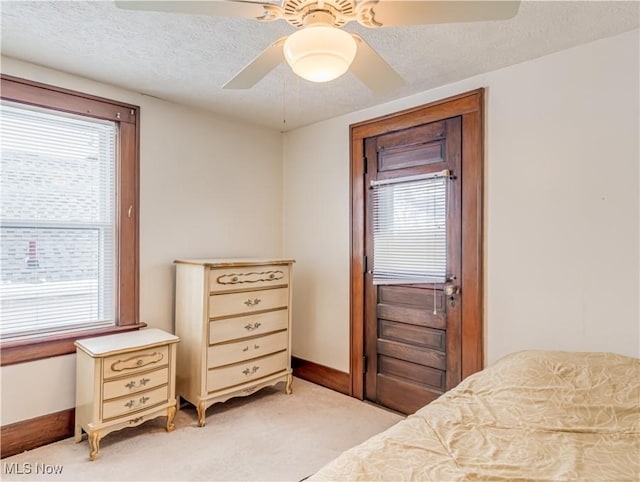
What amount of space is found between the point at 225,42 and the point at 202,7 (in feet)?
3.27

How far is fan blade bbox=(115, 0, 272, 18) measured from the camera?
1209mm

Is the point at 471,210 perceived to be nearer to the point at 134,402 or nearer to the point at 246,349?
the point at 246,349

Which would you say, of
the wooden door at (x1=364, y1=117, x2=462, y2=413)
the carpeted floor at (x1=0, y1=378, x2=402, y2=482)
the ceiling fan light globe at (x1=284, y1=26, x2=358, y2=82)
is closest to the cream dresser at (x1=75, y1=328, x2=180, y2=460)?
the carpeted floor at (x1=0, y1=378, x2=402, y2=482)

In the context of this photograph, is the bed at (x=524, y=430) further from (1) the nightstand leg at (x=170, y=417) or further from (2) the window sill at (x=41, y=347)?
(2) the window sill at (x=41, y=347)

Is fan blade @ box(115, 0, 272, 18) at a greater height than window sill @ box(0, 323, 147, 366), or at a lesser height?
greater

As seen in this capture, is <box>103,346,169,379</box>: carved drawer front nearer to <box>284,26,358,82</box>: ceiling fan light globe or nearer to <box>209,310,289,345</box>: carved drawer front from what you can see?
<box>209,310,289,345</box>: carved drawer front

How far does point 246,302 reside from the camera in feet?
10.0

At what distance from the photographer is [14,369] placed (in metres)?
2.41

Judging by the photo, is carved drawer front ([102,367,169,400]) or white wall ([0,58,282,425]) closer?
carved drawer front ([102,367,169,400])

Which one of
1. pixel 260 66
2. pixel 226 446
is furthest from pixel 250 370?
pixel 260 66

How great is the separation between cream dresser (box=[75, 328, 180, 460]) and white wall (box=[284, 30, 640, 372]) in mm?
2212

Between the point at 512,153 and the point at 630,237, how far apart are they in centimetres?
81

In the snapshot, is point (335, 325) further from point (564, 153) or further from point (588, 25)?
point (588, 25)

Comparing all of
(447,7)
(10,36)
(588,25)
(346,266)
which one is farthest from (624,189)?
(10,36)
